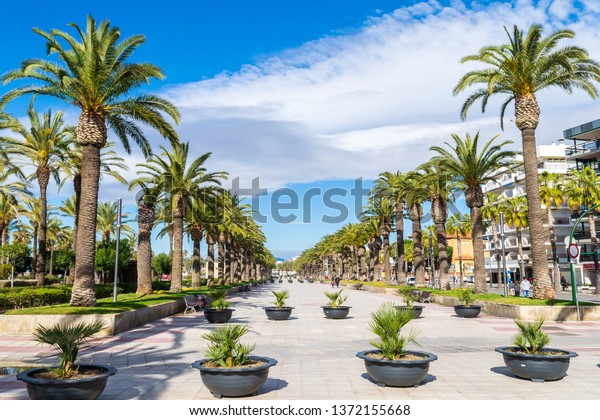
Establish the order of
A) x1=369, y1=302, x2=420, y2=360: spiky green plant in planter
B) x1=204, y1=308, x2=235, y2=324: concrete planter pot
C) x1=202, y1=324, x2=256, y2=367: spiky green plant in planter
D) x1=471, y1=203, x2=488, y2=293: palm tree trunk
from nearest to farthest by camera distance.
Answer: x1=202, y1=324, x2=256, y2=367: spiky green plant in planter
x1=369, y1=302, x2=420, y2=360: spiky green plant in planter
x1=204, y1=308, x2=235, y2=324: concrete planter pot
x1=471, y1=203, x2=488, y2=293: palm tree trunk

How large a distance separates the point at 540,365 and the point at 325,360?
15.5 feet

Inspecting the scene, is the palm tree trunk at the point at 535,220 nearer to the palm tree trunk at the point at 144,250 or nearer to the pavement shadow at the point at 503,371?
the pavement shadow at the point at 503,371

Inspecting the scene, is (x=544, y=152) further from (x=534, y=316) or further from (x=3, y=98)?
(x=3, y=98)

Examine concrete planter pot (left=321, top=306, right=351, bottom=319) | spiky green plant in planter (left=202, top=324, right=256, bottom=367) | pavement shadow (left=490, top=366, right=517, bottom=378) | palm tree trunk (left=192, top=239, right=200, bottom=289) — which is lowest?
pavement shadow (left=490, top=366, right=517, bottom=378)

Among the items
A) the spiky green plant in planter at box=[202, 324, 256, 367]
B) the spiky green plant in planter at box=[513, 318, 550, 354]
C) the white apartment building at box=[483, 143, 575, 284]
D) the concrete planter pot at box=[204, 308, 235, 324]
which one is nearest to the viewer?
the spiky green plant in planter at box=[202, 324, 256, 367]

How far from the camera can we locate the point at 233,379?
7445mm

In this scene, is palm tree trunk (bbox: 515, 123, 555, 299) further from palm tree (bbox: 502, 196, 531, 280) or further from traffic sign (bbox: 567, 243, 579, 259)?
palm tree (bbox: 502, 196, 531, 280)

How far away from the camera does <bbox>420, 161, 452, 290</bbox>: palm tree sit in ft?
118

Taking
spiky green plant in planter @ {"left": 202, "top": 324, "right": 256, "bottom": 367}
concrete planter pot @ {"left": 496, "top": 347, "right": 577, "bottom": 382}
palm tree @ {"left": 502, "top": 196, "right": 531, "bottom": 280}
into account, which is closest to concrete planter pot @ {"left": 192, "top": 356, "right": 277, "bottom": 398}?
spiky green plant in planter @ {"left": 202, "top": 324, "right": 256, "bottom": 367}

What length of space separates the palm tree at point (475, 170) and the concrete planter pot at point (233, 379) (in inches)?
973

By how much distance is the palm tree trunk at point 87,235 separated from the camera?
1819 centimetres

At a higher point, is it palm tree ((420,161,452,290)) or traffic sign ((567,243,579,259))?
palm tree ((420,161,452,290))

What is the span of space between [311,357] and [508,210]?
54.7m
